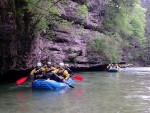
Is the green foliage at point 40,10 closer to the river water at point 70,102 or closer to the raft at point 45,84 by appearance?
the raft at point 45,84

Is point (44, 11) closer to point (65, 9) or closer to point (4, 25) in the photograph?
point (4, 25)

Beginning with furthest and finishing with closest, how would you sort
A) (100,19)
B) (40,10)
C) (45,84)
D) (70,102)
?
(100,19)
(40,10)
(45,84)
(70,102)

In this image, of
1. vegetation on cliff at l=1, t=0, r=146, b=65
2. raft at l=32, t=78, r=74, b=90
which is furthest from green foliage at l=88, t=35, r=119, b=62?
raft at l=32, t=78, r=74, b=90

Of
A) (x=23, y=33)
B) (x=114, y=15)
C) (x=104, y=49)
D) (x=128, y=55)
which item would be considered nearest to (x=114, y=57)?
(x=104, y=49)

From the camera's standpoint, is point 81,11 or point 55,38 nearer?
point 81,11

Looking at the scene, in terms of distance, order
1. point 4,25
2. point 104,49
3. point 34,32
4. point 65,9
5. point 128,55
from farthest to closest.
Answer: point 128,55, point 104,49, point 65,9, point 34,32, point 4,25

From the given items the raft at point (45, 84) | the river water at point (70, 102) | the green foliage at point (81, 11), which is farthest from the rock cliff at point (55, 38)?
the river water at point (70, 102)

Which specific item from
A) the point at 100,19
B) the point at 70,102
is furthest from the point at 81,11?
the point at 70,102

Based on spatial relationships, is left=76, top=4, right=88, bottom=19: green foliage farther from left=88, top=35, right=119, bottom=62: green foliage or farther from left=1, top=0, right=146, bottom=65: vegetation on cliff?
left=88, top=35, right=119, bottom=62: green foliage

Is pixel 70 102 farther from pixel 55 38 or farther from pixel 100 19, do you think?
pixel 100 19

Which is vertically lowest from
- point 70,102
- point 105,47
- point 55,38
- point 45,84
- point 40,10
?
point 70,102

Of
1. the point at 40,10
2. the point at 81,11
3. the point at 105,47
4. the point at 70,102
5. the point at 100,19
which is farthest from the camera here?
the point at 100,19

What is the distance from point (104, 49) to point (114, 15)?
280 inches

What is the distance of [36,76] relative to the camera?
50.8 ft
